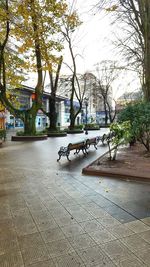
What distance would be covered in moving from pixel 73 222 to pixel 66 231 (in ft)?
0.96

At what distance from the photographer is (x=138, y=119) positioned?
30.1ft

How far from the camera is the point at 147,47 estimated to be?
9492 millimetres

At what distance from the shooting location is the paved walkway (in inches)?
102

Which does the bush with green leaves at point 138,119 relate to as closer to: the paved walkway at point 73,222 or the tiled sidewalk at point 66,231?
the paved walkway at point 73,222

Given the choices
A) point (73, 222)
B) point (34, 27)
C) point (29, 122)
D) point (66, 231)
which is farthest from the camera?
point (29, 122)

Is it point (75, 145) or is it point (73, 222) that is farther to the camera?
point (75, 145)

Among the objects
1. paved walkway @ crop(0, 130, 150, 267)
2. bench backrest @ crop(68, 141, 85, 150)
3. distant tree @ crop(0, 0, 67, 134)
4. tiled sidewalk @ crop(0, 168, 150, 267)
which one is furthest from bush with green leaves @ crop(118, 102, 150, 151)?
distant tree @ crop(0, 0, 67, 134)

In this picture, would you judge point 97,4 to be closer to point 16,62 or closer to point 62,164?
point 62,164

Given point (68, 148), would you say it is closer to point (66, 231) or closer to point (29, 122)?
point (66, 231)

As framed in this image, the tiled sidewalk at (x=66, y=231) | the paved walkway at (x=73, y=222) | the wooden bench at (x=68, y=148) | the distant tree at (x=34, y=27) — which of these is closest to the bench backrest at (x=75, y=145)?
the wooden bench at (x=68, y=148)

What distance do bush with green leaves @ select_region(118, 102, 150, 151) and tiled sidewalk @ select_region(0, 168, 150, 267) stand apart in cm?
466

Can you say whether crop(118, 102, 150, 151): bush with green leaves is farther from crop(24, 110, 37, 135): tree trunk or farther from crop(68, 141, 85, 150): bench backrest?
crop(24, 110, 37, 135): tree trunk

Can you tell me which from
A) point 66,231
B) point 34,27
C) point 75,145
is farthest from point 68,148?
point 34,27

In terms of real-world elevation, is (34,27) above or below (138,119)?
above
